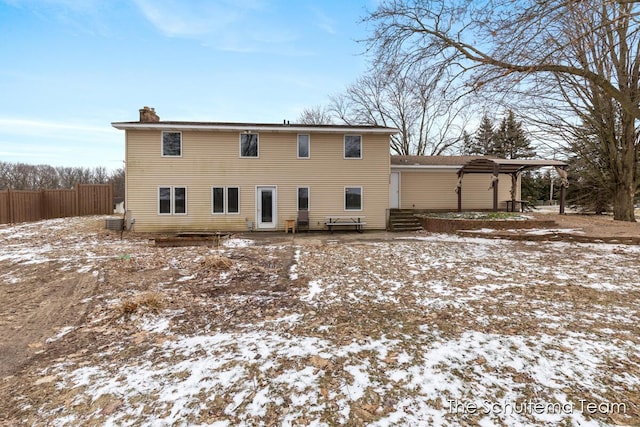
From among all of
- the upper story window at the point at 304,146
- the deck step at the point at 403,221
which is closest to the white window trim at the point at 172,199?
the upper story window at the point at 304,146

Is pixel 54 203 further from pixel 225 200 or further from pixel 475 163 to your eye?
pixel 475 163

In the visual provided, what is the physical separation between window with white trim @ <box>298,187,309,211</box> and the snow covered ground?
7.91 meters

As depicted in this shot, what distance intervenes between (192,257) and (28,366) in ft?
16.5

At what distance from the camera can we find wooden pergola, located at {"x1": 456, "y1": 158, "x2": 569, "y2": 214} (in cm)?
1460

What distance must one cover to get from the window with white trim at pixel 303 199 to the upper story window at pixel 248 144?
2695mm

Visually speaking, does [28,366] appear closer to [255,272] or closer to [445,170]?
[255,272]

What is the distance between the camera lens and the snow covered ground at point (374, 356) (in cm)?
249

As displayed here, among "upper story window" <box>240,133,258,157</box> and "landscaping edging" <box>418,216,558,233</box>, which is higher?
"upper story window" <box>240,133,258,157</box>

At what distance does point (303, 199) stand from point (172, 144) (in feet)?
20.7

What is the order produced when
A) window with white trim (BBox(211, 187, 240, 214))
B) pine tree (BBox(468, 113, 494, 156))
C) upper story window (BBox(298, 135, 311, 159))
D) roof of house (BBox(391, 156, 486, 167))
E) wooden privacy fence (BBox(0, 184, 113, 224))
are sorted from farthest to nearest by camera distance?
pine tree (BBox(468, 113, 494, 156)) < roof of house (BBox(391, 156, 486, 167)) < wooden privacy fence (BBox(0, 184, 113, 224)) < upper story window (BBox(298, 135, 311, 159)) < window with white trim (BBox(211, 187, 240, 214))

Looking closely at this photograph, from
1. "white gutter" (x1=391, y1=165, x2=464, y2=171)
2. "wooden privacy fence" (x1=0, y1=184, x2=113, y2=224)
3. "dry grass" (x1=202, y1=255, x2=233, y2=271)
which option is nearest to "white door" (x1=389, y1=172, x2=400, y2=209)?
"white gutter" (x1=391, y1=165, x2=464, y2=171)

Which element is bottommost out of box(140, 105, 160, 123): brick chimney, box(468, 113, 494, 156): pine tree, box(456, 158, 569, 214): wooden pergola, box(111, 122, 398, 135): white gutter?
box(456, 158, 569, 214): wooden pergola

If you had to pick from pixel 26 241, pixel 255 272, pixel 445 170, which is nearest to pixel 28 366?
pixel 255 272

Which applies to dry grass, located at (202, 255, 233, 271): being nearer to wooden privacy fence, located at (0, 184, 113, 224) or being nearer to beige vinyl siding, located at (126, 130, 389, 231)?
beige vinyl siding, located at (126, 130, 389, 231)
